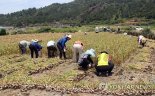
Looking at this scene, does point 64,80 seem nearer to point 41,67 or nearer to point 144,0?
point 41,67

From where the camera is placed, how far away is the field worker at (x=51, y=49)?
939 inches

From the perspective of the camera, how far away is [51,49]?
79.1 ft

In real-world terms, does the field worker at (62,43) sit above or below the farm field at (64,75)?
above

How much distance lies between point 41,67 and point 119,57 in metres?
5.48

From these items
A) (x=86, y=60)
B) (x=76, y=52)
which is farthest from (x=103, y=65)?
(x=76, y=52)

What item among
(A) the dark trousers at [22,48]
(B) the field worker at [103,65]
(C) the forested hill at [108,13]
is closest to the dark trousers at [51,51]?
(A) the dark trousers at [22,48]

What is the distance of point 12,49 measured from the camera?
2891cm

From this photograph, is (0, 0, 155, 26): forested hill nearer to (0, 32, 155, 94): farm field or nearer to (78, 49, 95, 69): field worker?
(0, 32, 155, 94): farm field

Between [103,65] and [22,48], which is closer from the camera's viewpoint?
[103,65]

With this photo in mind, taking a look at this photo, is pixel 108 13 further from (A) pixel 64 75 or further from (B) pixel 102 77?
(A) pixel 64 75

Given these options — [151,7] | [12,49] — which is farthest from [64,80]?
[151,7]

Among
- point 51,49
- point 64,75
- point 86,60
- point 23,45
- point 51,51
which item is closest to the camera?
point 64,75

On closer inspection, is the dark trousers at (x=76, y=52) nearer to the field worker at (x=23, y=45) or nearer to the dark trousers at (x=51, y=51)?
the dark trousers at (x=51, y=51)

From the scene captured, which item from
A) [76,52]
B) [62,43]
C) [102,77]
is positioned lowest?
[102,77]
